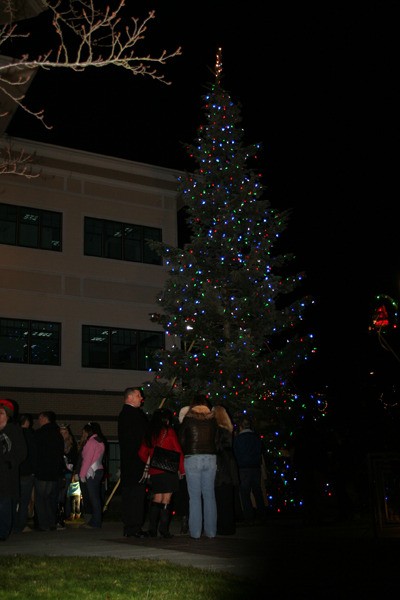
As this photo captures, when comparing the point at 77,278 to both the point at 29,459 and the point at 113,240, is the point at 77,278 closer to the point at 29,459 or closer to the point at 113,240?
the point at 113,240

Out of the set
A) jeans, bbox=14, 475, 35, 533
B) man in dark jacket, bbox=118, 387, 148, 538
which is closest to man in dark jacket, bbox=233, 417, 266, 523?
man in dark jacket, bbox=118, 387, 148, 538

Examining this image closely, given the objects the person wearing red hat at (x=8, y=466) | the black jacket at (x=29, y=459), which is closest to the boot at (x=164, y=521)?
the person wearing red hat at (x=8, y=466)

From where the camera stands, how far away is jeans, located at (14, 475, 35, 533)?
1220 centimetres

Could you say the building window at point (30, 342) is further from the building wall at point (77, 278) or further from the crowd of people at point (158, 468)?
the crowd of people at point (158, 468)

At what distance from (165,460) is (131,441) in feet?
2.16

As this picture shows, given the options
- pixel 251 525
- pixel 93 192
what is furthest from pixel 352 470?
pixel 93 192

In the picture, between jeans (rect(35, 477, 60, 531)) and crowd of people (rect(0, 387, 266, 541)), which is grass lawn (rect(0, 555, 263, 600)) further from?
jeans (rect(35, 477, 60, 531))

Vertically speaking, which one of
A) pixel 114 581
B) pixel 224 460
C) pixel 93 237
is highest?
pixel 93 237

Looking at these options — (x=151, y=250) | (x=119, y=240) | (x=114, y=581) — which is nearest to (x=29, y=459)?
(x=114, y=581)

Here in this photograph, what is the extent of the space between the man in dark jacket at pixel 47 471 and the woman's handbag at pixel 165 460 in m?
2.90

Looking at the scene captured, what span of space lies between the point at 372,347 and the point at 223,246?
5053mm

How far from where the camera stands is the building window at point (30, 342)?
2306 cm

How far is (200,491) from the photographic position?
32.5 feet

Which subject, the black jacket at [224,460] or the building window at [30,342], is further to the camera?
the building window at [30,342]
